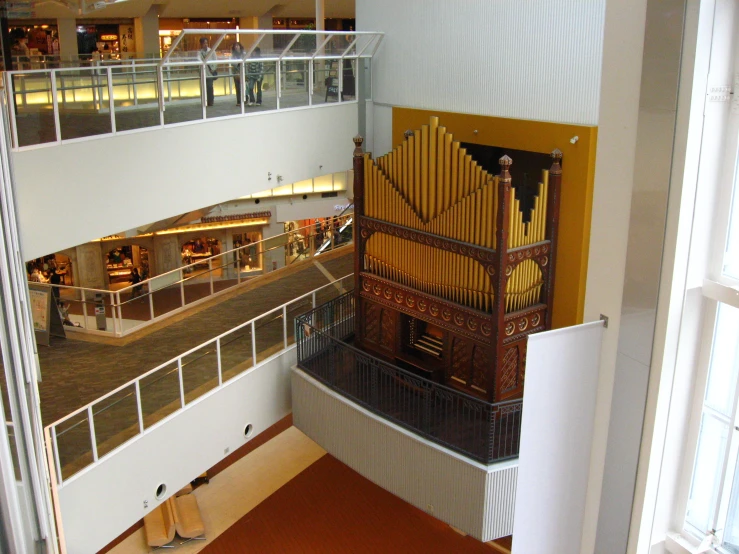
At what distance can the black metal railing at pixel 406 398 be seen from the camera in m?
9.58

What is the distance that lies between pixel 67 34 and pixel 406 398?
1731cm

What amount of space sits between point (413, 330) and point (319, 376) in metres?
1.65

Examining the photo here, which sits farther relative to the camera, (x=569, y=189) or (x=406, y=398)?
(x=406, y=398)

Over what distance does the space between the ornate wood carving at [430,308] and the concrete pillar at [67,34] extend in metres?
15.0

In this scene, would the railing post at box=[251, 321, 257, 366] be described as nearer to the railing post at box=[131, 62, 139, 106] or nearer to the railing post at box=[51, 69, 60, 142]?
the railing post at box=[131, 62, 139, 106]

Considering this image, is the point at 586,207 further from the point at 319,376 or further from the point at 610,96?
the point at 610,96

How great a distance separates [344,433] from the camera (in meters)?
11.3

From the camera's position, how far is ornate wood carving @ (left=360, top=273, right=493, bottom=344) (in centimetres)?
1039

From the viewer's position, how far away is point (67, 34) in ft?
72.2

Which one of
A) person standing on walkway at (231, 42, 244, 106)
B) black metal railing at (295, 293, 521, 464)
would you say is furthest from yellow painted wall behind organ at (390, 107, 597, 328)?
person standing on walkway at (231, 42, 244, 106)

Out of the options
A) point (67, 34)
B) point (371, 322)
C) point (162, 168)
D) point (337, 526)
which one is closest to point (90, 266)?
point (67, 34)

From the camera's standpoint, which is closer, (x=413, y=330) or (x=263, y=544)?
(x=413, y=330)

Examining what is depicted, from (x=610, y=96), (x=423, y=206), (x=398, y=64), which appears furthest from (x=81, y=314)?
(x=610, y=96)

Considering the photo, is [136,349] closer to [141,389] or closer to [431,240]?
[141,389]
